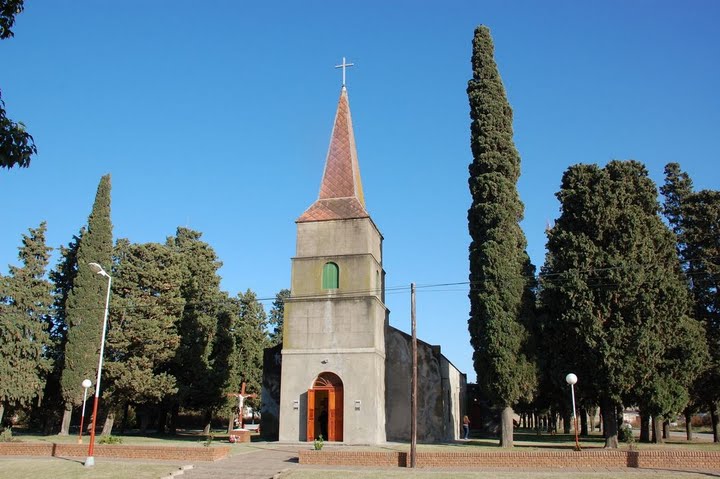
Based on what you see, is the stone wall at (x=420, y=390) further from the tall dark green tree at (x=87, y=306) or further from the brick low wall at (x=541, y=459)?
the tall dark green tree at (x=87, y=306)

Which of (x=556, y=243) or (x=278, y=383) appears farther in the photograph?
(x=278, y=383)

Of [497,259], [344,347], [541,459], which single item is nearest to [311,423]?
[344,347]

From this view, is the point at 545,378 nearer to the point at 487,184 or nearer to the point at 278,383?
the point at 487,184

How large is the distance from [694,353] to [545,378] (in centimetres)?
708

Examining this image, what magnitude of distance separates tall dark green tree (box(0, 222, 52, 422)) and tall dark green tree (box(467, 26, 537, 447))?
27.4 metres

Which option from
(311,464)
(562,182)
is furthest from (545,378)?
(311,464)

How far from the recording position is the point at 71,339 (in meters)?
38.1

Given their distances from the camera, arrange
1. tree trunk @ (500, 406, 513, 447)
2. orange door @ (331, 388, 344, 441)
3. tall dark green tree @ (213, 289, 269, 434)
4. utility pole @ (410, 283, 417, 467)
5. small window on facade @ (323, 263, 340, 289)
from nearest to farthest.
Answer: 1. utility pole @ (410, 283, 417, 467)
2. tree trunk @ (500, 406, 513, 447)
3. orange door @ (331, 388, 344, 441)
4. small window on facade @ (323, 263, 340, 289)
5. tall dark green tree @ (213, 289, 269, 434)

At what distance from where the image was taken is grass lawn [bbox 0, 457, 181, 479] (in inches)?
790

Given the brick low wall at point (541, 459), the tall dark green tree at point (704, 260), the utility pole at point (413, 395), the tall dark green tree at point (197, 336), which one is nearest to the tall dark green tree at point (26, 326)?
the tall dark green tree at point (197, 336)

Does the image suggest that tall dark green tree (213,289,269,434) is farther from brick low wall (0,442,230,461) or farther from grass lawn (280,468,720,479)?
grass lawn (280,468,720,479)

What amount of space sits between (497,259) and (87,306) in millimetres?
26087

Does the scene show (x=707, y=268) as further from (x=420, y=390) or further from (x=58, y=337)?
(x=58, y=337)

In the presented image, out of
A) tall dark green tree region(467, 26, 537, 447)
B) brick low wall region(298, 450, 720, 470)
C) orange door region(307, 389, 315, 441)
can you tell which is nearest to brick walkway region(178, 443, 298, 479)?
brick low wall region(298, 450, 720, 470)
